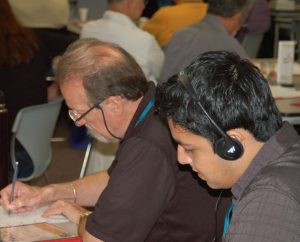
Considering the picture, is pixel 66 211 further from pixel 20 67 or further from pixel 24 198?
pixel 20 67

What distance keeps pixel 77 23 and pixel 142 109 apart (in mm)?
4272

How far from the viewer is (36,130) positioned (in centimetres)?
317

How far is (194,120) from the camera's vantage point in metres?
1.33

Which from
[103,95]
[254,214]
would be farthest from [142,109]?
[254,214]

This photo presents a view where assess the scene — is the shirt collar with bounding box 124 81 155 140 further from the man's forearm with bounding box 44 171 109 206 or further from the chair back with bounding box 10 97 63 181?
the chair back with bounding box 10 97 63 181

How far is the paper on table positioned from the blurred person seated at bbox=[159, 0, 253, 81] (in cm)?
162

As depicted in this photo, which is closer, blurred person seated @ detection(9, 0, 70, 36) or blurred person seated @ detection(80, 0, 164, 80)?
blurred person seated @ detection(80, 0, 164, 80)

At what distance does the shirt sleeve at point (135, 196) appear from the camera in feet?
5.42

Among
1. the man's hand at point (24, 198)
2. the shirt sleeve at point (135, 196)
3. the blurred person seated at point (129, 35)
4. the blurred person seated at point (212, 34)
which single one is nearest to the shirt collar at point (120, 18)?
the blurred person seated at point (129, 35)

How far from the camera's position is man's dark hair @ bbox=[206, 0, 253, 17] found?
349 cm

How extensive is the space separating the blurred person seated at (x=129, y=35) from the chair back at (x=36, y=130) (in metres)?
0.81

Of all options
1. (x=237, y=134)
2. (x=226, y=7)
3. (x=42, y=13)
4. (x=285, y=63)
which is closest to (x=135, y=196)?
(x=237, y=134)

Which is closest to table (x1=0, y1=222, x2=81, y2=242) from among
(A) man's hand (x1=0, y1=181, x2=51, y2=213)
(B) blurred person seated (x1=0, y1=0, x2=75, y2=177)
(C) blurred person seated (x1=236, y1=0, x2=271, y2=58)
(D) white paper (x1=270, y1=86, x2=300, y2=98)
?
(A) man's hand (x1=0, y1=181, x2=51, y2=213)

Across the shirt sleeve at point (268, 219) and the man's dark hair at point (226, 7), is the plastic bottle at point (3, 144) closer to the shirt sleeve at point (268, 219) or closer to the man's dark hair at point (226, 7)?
the man's dark hair at point (226, 7)
